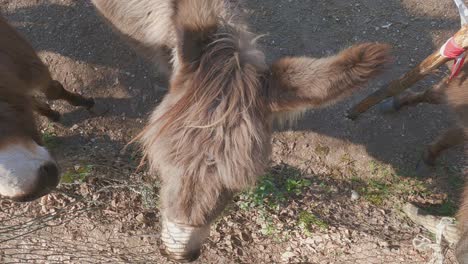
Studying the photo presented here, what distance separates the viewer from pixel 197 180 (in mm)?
2152

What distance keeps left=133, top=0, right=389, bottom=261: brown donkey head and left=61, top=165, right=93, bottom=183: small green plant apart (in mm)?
1704

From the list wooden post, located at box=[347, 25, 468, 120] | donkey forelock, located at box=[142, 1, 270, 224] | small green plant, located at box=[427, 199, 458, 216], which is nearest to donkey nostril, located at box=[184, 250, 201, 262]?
donkey forelock, located at box=[142, 1, 270, 224]

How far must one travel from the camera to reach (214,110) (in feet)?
7.28

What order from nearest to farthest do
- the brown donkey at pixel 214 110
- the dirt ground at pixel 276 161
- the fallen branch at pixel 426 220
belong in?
the brown donkey at pixel 214 110 < the fallen branch at pixel 426 220 < the dirt ground at pixel 276 161

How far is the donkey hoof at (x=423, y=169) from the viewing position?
3977mm

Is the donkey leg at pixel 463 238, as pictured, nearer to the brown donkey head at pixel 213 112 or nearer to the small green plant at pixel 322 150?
the brown donkey head at pixel 213 112

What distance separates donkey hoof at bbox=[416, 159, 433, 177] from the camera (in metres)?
3.98

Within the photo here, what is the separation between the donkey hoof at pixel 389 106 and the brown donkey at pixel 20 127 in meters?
3.28

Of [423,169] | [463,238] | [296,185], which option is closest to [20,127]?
[296,185]

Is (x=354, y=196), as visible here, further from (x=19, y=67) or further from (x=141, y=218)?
(x=19, y=67)

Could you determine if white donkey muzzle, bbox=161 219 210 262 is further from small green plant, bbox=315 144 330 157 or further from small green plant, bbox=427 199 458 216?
small green plant, bbox=427 199 458 216

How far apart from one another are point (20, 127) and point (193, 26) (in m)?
1.42

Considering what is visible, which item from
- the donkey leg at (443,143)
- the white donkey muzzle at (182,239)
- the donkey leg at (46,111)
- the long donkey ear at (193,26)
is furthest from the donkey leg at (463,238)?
the donkey leg at (46,111)

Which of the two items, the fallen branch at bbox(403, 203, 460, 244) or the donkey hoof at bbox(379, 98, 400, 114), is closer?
the fallen branch at bbox(403, 203, 460, 244)
